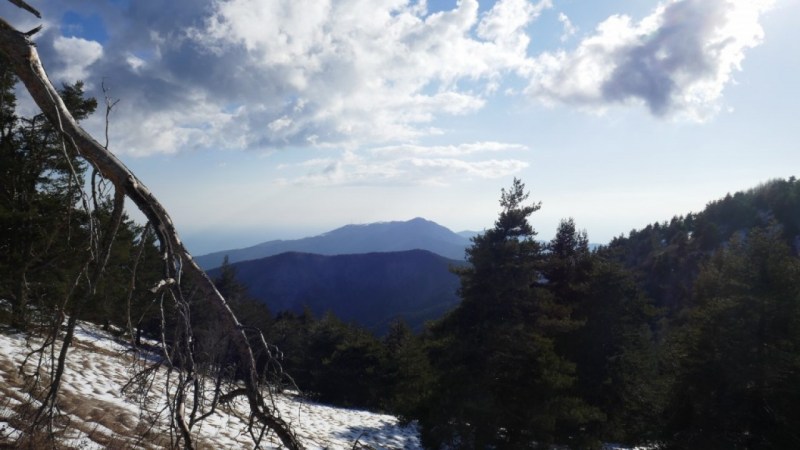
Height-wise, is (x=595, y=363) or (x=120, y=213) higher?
(x=120, y=213)

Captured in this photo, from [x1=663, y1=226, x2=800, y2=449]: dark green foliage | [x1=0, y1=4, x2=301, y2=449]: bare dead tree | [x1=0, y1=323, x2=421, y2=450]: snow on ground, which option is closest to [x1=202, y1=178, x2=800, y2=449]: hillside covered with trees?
[x1=663, y1=226, x2=800, y2=449]: dark green foliage

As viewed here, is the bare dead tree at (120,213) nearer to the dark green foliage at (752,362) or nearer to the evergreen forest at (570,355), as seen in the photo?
the evergreen forest at (570,355)

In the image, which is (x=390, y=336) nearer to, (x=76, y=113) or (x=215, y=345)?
(x=76, y=113)

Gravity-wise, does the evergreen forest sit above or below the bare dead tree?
below

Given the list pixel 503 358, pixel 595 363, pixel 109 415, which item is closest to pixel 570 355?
pixel 595 363

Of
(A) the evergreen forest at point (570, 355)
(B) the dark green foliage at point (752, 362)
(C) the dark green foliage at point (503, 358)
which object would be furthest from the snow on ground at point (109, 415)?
(B) the dark green foliage at point (752, 362)

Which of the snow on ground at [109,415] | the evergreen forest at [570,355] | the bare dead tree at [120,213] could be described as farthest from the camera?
the evergreen forest at [570,355]

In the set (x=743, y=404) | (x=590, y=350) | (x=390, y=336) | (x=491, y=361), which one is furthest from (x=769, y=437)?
(x=390, y=336)

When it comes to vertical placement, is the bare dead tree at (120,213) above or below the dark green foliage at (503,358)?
above

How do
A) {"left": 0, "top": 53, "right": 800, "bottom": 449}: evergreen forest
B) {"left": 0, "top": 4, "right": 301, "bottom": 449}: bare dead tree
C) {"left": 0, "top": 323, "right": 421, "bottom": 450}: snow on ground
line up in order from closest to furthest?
{"left": 0, "top": 4, "right": 301, "bottom": 449}: bare dead tree
{"left": 0, "top": 323, "right": 421, "bottom": 450}: snow on ground
{"left": 0, "top": 53, "right": 800, "bottom": 449}: evergreen forest

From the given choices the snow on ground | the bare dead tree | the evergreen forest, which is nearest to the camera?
the bare dead tree

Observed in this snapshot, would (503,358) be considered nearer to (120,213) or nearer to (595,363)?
(595,363)

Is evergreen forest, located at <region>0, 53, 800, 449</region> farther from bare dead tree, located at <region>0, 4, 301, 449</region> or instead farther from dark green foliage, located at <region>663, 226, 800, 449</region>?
bare dead tree, located at <region>0, 4, 301, 449</region>

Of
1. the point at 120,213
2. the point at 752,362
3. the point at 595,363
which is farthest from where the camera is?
the point at 595,363
